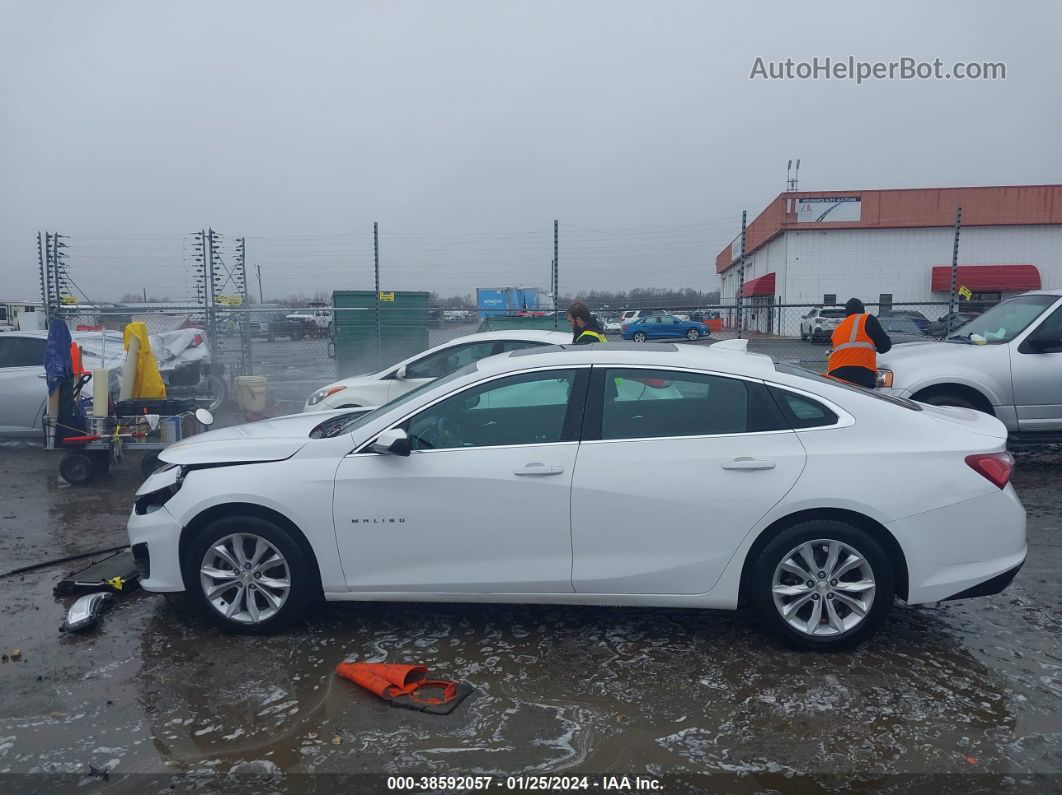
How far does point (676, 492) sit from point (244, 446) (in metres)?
2.40

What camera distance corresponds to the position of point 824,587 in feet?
14.0

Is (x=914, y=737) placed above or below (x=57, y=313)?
below

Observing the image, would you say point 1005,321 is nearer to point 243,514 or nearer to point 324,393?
point 324,393

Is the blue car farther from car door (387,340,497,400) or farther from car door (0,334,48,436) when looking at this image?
car door (0,334,48,436)

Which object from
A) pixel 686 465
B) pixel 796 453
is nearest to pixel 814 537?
pixel 796 453

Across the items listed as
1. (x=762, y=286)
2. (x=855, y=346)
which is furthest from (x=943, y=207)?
(x=855, y=346)

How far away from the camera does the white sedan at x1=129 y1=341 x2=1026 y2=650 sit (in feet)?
13.9

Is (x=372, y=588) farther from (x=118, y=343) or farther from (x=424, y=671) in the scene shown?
(x=118, y=343)

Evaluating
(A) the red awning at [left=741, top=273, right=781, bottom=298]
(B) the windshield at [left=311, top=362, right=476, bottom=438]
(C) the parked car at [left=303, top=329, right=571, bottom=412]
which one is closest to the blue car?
(A) the red awning at [left=741, top=273, right=781, bottom=298]

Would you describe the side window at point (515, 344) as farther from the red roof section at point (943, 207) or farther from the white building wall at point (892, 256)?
the red roof section at point (943, 207)

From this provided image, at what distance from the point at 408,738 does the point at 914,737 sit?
2149 millimetres

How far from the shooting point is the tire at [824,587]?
13.9 ft

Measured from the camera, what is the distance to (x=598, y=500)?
431 centimetres

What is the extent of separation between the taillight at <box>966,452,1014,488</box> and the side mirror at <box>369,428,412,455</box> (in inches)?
113
